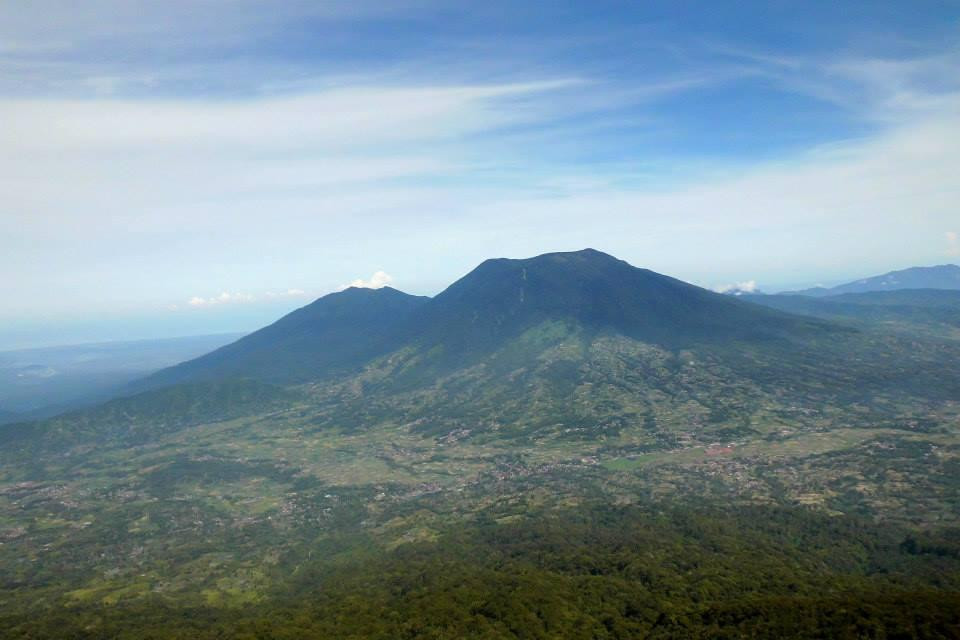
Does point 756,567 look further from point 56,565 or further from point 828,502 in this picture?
point 56,565

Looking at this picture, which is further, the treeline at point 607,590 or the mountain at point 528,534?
the mountain at point 528,534

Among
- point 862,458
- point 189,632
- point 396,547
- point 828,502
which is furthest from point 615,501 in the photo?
point 189,632

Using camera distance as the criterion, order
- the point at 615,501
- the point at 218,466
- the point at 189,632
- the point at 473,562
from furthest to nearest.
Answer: the point at 218,466 < the point at 615,501 < the point at 473,562 < the point at 189,632

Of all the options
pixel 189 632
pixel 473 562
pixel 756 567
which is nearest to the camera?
pixel 189 632

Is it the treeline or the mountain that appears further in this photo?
the mountain

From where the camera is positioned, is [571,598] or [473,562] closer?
[571,598]

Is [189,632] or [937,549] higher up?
[189,632]

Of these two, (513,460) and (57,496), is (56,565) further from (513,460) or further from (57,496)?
(513,460)
